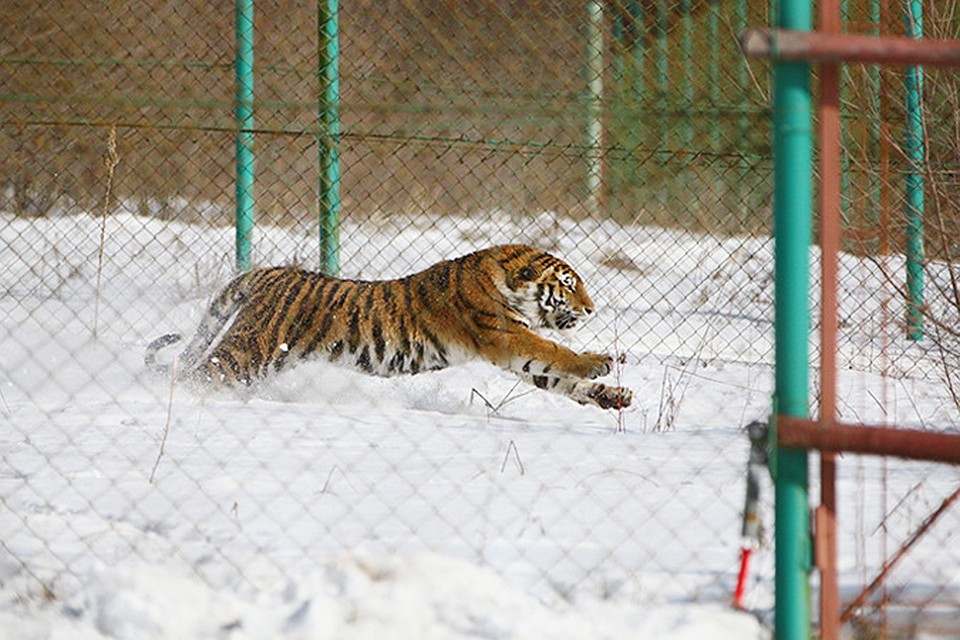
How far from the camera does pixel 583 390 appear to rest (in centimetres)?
534

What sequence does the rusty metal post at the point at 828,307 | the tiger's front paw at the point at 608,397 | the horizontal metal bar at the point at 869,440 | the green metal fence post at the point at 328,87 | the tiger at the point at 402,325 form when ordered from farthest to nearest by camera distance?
1. the green metal fence post at the point at 328,87
2. the tiger at the point at 402,325
3. the tiger's front paw at the point at 608,397
4. the rusty metal post at the point at 828,307
5. the horizontal metal bar at the point at 869,440

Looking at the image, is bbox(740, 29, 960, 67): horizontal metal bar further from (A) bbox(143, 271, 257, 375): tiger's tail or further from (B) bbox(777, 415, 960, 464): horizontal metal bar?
(A) bbox(143, 271, 257, 375): tiger's tail

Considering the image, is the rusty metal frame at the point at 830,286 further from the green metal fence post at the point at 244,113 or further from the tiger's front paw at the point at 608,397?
the green metal fence post at the point at 244,113

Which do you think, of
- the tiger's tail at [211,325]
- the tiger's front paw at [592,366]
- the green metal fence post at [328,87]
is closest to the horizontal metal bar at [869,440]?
the tiger's front paw at [592,366]

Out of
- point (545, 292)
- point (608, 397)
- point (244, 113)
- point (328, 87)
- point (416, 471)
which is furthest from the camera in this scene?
point (244, 113)

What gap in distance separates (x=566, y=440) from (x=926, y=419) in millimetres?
1489

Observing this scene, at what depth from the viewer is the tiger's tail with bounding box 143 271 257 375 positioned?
17.8ft

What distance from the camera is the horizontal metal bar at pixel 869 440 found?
2.04m

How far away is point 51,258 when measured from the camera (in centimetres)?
816

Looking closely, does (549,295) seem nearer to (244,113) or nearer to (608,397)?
(608,397)

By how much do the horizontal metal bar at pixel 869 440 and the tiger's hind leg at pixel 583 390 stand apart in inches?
117

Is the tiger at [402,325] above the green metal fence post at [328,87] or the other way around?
the other way around

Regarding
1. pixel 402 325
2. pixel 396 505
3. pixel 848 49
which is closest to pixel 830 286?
pixel 848 49

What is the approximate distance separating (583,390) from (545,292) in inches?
20.9
